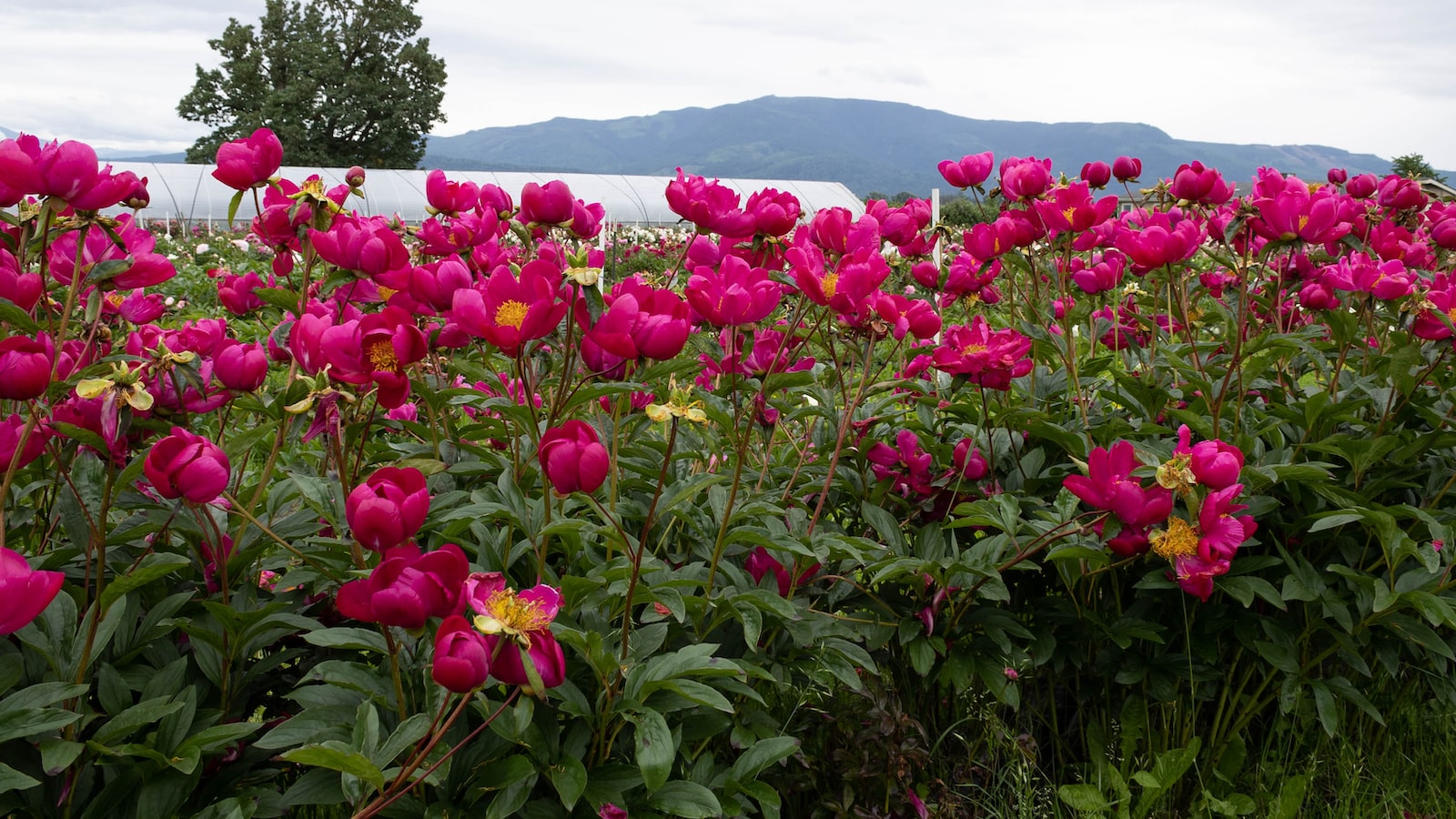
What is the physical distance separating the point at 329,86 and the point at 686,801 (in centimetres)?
3680

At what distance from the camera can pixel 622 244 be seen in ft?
36.7

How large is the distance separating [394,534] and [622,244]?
10454 mm

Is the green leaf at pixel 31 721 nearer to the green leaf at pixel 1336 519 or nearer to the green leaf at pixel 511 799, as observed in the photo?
the green leaf at pixel 511 799

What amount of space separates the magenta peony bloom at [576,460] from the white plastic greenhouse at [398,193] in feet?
56.4

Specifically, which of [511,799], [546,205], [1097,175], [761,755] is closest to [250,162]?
[546,205]

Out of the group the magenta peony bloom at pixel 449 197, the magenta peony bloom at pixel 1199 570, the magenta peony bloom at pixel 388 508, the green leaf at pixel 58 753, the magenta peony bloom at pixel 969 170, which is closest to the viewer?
the magenta peony bloom at pixel 388 508

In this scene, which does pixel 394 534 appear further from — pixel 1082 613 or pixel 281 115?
pixel 281 115

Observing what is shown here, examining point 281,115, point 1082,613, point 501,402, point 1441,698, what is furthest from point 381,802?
point 281,115

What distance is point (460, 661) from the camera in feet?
2.67

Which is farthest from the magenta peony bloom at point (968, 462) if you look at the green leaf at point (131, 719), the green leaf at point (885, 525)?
the green leaf at point (131, 719)

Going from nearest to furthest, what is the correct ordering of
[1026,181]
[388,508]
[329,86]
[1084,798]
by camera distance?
[388,508]
[1084,798]
[1026,181]
[329,86]

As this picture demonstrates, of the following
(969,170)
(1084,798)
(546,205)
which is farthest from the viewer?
(969,170)

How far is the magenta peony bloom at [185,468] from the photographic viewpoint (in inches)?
39.6

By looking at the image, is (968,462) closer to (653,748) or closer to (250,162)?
(653,748)
